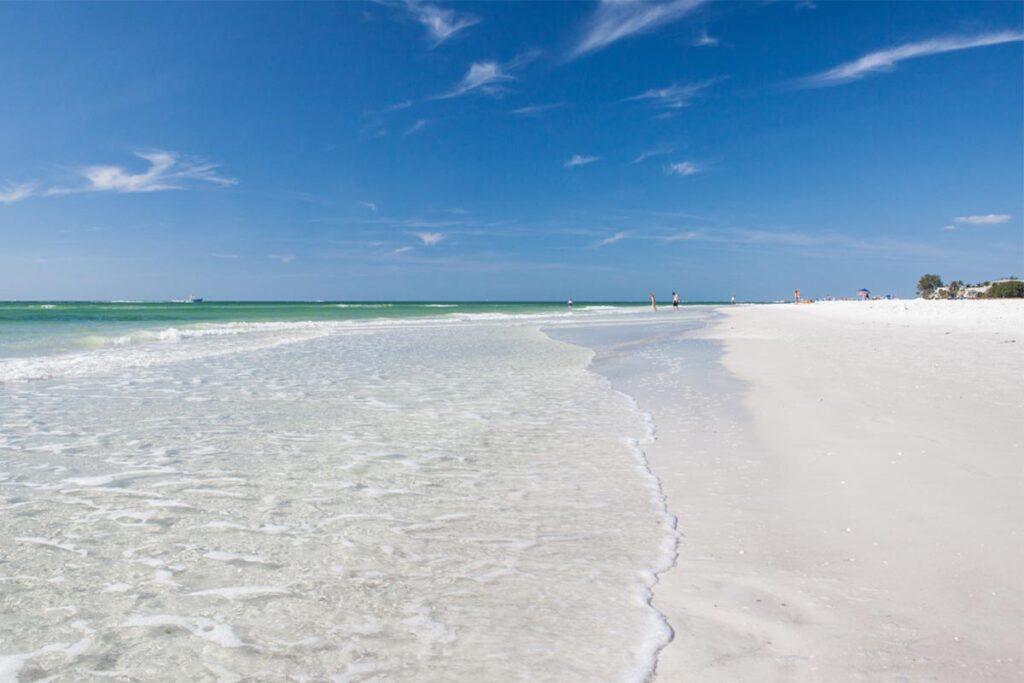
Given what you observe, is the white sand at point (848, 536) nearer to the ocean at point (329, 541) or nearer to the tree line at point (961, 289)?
the ocean at point (329, 541)

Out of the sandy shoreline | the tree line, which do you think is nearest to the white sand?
the sandy shoreline

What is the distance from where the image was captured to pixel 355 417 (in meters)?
8.67

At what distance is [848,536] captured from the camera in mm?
4207

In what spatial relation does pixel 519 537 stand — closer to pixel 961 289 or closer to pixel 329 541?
pixel 329 541

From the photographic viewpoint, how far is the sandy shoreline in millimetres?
2887

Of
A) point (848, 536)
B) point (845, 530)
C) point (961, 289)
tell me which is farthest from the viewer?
point (961, 289)

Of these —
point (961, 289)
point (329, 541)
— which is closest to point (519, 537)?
point (329, 541)

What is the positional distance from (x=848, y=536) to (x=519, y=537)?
2.21 m

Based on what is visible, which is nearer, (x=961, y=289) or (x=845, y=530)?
(x=845, y=530)

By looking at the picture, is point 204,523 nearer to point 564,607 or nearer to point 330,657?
point 330,657

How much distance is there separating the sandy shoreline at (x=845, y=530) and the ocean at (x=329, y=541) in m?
0.32

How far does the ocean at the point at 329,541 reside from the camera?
296 centimetres

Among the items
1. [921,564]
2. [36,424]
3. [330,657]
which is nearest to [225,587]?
[330,657]

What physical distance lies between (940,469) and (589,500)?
3.18 m
